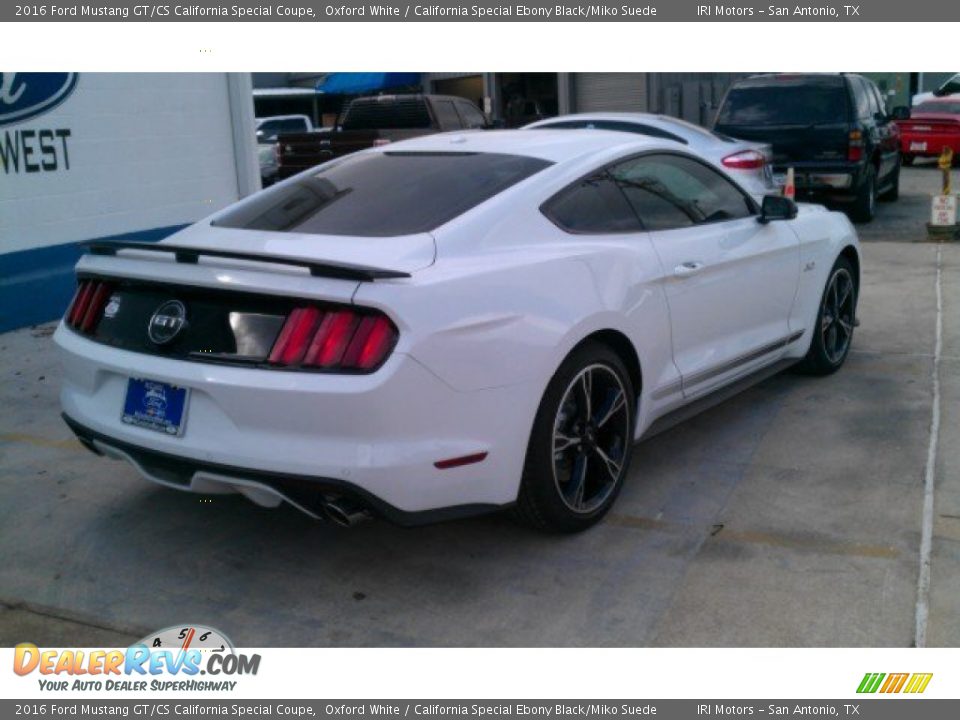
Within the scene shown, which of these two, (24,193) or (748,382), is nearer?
(748,382)

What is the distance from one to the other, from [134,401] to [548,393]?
59.6 inches

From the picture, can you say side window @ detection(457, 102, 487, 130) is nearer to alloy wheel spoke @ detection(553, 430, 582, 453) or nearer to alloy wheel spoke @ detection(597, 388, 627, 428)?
alloy wheel spoke @ detection(597, 388, 627, 428)

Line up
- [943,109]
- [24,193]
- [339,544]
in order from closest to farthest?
[339,544], [24,193], [943,109]

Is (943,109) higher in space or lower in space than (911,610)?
higher

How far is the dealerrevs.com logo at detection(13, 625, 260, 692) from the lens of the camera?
3.28 m

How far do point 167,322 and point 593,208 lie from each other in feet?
5.92

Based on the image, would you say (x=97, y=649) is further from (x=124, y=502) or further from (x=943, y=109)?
(x=943, y=109)

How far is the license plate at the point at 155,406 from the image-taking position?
143 inches

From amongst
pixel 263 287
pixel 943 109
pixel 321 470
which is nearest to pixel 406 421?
pixel 321 470

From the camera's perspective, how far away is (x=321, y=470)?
3.36 m

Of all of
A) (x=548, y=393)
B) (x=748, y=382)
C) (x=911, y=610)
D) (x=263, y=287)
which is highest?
(x=263, y=287)

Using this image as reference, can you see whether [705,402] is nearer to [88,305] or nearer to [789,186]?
[88,305]

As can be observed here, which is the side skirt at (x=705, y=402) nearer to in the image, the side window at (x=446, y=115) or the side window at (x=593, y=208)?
the side window at (x=593, y=208)

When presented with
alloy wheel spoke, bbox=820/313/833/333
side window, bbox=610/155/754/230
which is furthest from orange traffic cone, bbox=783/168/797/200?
side window, bbox=610/155/754/230
